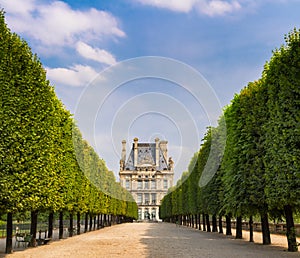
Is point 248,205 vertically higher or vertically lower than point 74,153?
lower

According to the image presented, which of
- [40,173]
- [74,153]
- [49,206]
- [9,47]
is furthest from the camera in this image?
[74,153]

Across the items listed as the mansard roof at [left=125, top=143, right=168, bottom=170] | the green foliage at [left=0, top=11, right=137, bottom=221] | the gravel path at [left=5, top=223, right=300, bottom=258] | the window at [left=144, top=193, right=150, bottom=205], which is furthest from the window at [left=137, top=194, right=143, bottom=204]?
the green foliage at [left=0, top=11, right=137, bottom=221]

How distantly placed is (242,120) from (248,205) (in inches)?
198

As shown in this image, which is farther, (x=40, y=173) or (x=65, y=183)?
(x=65, y=183)

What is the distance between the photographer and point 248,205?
22578mm

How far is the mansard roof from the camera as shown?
159m

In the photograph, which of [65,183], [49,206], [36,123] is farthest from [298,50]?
[65,183]

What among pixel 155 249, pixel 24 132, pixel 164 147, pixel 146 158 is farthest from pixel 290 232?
pixel 164 147

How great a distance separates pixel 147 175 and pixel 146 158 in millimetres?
8660

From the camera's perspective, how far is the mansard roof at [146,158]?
159 metres

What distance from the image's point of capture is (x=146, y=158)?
530 feet

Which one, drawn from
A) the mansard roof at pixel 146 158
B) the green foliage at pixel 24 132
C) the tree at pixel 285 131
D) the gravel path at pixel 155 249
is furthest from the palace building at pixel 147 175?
the tree at pixel 285 131

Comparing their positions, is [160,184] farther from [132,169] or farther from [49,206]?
[49,206]

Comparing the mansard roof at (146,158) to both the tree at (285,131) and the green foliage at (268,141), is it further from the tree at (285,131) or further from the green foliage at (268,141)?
the tree at (285,131)
